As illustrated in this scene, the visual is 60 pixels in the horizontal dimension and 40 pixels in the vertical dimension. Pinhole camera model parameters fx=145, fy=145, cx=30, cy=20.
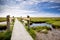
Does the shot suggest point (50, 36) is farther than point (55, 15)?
No

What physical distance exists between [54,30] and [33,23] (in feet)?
1.97

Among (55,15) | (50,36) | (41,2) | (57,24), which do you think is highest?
(41,2)

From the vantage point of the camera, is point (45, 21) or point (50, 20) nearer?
point (50, 20)

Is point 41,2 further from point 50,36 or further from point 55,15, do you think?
point 50,36

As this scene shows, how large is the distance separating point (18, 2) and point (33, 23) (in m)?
0.70

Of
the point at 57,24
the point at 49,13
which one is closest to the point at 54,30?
the point at 57,24

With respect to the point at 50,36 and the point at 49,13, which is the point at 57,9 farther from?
the point at 50,36

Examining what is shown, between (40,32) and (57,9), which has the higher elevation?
(57,9)

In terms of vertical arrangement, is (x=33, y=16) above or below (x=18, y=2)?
below

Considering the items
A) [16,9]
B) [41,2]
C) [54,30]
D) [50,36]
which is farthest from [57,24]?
[16,9]

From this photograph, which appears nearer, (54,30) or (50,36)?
(50,36)

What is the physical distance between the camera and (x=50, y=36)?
3668mm

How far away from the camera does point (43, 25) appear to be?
3.98m

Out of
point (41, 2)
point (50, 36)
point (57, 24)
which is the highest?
point (41, 2)
